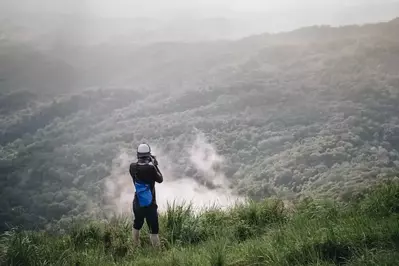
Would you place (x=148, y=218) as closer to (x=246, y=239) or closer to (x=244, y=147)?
(x=246, y=239)

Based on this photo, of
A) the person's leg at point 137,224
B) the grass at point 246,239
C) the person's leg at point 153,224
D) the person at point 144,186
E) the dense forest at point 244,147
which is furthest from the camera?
the dense forest at point 244,147

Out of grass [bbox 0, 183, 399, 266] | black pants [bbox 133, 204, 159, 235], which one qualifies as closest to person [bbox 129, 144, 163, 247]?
black pants [bbox 133, 204, 159, 235]

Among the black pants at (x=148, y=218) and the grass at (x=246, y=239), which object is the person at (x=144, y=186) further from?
the grass at (x=246, y=239)

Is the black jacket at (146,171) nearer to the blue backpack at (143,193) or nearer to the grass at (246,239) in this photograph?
the blue backpack at (143,193)

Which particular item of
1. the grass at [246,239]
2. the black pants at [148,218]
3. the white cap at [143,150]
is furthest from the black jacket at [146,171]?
the grass at [246,239]

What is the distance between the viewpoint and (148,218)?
692 cm

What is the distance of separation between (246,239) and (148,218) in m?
1.62

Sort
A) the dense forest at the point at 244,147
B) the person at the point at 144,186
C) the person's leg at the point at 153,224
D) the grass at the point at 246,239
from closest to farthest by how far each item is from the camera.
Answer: the grass at the point at 246,239 < the person's leg at the point at 153,224 < the person at the point at 144,186 < the dense forest at the point at 244,147

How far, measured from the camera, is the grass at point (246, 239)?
4737 mm

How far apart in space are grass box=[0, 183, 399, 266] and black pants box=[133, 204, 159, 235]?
0.85ft

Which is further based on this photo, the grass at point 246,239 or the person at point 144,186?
the person at point 144,186

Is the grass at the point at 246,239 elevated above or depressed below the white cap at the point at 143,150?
below

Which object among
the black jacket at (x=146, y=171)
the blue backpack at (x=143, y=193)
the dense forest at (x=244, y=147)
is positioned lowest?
the dense forest at (x=244, y=147)

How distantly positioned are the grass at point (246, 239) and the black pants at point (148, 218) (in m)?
0.26
